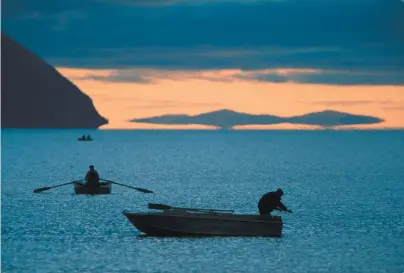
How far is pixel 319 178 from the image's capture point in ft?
351

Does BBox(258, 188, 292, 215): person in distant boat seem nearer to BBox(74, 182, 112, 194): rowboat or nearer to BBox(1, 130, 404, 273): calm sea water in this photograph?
BBox(1, 130, 404, 273): calm sea water

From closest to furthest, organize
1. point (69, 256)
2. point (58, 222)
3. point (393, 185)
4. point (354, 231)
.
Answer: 1. point (69, 256)
2. point (354, 231)
3. point (58, 222)
4. point (393, 185)

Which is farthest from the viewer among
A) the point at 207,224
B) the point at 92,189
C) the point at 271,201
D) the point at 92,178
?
→ the point at 92,189

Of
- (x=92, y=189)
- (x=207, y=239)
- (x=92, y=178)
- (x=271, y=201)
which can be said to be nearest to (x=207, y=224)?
(x=207, y=239)

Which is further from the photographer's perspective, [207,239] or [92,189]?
[92,189]

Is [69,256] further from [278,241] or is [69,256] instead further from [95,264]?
[278,241]

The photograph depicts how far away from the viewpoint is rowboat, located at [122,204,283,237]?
48938 mm

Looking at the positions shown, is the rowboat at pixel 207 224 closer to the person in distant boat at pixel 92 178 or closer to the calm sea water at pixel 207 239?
the calm sea water at pixel 207 239

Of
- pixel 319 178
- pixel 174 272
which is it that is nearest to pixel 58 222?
pixel 174 272

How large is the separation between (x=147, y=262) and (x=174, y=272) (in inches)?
103

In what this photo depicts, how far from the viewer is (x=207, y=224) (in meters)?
49.1

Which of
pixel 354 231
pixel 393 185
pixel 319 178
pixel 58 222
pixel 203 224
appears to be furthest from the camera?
pixel 319 178

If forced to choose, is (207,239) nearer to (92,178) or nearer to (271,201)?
(271,201)

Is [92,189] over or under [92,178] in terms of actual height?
under
